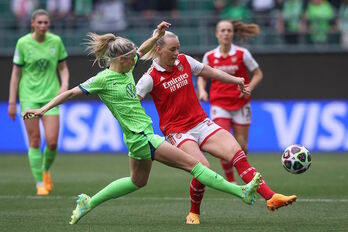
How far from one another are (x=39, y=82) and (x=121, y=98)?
3958 millimetres

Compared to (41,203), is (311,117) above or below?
below

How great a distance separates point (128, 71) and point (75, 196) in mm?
3525

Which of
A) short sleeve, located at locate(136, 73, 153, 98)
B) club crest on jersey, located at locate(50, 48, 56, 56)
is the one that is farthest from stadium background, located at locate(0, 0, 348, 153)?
short sleeve, located at locate(136, 73, 153, 98)

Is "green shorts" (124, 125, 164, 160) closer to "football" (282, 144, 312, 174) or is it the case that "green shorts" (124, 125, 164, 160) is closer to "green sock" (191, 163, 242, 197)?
"green sock" (191, 163, 242, 197)

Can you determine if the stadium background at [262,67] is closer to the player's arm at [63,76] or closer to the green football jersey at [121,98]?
the player's arm at [63,76]

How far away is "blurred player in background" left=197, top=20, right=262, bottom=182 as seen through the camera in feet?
40.9

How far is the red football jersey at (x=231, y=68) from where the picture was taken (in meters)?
12.5

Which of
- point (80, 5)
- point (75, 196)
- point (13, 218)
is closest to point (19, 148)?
point (80, 5)

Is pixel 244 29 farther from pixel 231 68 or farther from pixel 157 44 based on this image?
pixel 157 44

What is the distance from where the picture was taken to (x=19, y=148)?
66.1 ft

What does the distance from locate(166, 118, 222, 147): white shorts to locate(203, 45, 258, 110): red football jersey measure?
11.0 feet

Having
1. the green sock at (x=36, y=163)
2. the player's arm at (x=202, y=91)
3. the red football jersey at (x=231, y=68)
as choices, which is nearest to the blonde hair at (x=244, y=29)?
the red football jersey at (x=231, y=68)

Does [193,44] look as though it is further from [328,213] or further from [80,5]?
[328,213]

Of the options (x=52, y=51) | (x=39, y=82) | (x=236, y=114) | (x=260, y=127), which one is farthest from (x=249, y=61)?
(x=260, y=127)
